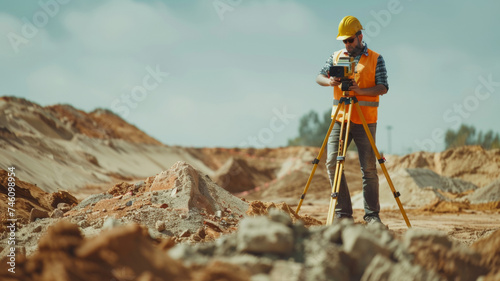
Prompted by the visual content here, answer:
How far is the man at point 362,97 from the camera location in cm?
475

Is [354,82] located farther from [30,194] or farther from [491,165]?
[491,165]

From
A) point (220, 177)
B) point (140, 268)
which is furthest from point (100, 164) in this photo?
point (140, 268)

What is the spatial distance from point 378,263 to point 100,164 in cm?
2281

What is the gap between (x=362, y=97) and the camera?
4.88 metres

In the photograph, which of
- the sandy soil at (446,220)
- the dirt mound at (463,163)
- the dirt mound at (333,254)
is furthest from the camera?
the dirt mound at (463,163)

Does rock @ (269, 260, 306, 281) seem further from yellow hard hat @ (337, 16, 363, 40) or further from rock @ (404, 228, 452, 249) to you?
yellow hard hat @ (337, 16, 363, 40)

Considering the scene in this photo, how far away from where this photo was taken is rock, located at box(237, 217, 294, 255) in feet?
8.20

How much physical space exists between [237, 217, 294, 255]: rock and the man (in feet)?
8.01

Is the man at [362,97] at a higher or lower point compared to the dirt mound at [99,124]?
lower

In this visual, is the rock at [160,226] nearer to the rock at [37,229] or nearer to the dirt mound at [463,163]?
the rock at [37,229]

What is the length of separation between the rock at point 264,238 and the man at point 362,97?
2.44 m

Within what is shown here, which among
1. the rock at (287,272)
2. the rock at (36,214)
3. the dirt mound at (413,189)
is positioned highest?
the dirt mound at (413,189)

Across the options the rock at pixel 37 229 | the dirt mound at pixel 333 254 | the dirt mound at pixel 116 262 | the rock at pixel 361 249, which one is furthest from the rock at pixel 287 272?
the rock at pixel 37 229

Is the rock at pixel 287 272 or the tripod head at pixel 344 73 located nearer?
the rock at pixel 287 272
